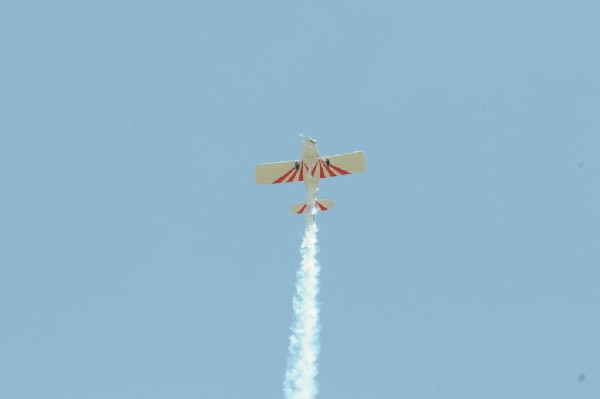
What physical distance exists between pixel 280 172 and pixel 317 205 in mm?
3181

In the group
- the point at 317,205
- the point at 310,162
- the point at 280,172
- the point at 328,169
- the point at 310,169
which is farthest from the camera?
the point at 317,205

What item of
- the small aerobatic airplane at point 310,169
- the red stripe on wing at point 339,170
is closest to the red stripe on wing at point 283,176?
the small aerobatic airplane at point 310,169

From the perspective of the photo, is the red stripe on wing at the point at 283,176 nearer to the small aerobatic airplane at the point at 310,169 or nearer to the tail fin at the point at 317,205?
the small aerobatic airplane at the point at 310,169

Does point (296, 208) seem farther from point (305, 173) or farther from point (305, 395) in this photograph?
point (305, 395)

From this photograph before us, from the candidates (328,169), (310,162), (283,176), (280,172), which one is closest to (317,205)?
(328,169)

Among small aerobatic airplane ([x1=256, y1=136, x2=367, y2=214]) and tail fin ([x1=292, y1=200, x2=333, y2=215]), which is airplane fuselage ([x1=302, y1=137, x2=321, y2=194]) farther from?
tail fin ([x1=292, y1=200, x2=333, y2=215])

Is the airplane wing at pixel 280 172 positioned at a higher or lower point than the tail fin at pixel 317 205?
higher

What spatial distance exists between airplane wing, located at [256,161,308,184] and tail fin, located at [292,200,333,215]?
1.68 metres

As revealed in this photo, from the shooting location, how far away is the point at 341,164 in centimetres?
11056

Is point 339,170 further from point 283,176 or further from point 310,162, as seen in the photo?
point 283,176

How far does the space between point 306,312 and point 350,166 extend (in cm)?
1048

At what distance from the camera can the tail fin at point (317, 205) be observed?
11088 cm

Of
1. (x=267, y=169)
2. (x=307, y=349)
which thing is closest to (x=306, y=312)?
(x=307, y=349)

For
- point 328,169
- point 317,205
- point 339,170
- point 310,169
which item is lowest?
point 317,205
